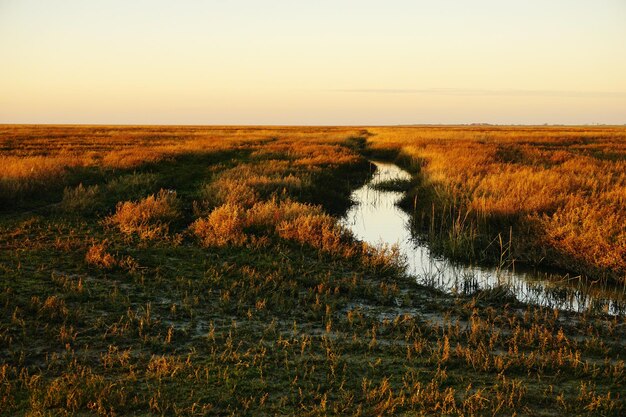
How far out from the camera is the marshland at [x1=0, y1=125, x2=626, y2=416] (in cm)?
387

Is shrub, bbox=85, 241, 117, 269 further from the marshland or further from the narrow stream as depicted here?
the narrow stream

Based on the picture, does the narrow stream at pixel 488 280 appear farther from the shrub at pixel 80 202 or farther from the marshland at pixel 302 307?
the shrub at pixel 80 202

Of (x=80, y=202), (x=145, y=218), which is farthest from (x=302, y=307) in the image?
(x=80, y=202)

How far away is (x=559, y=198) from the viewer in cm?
1062

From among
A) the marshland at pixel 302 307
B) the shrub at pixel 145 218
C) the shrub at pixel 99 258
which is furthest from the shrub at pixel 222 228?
the shrub at pixel 99 258

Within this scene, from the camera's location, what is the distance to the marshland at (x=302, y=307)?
3873mm

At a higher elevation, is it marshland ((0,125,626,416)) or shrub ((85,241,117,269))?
shrub ((85,241,117,269))

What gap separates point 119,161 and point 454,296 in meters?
15.6

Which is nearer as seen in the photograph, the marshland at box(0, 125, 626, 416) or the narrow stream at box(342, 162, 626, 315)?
the marshland at box(0, 125, 626, 416)

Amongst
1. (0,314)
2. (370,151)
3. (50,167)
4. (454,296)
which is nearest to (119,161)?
(50,167)

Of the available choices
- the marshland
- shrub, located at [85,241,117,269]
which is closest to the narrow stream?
the marshland

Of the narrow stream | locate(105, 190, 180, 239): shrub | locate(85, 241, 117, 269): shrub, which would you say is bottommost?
the narrow stream

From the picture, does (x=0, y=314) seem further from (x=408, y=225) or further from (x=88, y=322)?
(x=408, y=225)

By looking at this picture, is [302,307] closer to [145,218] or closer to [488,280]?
[488,280]
